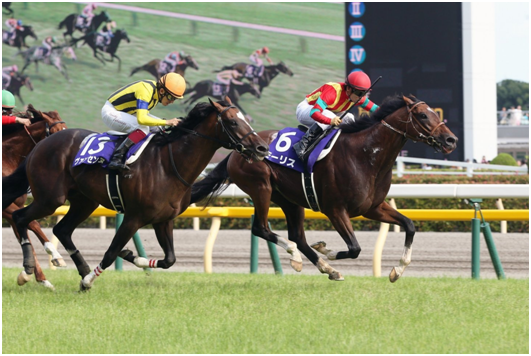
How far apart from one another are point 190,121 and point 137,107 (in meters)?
0.39

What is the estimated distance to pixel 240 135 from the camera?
17.0ft

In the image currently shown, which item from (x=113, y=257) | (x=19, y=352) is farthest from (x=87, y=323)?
(x=113, y=257)

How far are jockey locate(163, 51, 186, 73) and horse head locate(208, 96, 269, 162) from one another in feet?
71.6

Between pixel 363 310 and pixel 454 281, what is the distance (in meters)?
1.46

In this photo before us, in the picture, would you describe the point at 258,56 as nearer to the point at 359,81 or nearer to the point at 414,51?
the point at 414,51

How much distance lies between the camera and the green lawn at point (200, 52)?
26.7m

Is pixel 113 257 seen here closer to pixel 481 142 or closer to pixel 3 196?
pixel 3 196

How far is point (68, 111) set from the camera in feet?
90.3

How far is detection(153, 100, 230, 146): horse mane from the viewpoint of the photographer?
5410 millimetres

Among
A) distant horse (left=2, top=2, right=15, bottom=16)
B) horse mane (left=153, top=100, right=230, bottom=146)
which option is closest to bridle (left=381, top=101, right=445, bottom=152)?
horse mane (left=153, top=100, right=230, bottom=146)

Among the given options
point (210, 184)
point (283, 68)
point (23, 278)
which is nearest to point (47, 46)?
point (283, 68)

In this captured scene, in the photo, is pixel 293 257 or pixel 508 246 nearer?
pixel 293 257

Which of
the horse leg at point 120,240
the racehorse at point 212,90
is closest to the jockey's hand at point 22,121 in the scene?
the horse leg at point 120,240

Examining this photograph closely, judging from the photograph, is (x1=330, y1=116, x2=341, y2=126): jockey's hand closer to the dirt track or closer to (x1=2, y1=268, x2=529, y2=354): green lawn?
(x1=2, y1=268, x2=529, y2=354): green lawn
